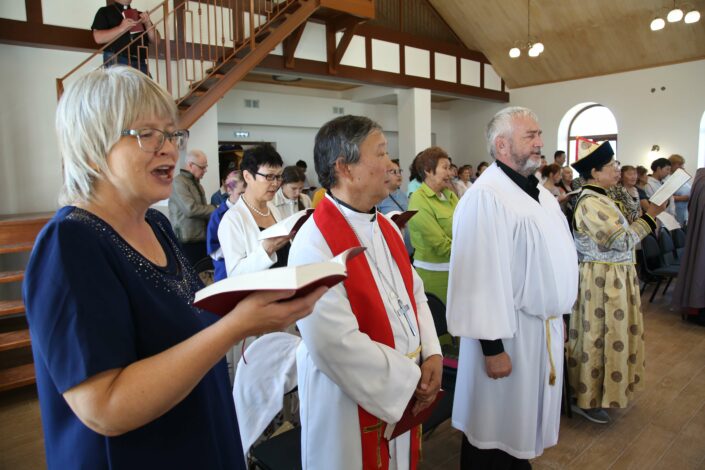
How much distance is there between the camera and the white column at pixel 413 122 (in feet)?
33.7

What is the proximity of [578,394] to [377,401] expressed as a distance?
226cm

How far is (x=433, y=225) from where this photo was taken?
3.51m

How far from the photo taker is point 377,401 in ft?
4.61

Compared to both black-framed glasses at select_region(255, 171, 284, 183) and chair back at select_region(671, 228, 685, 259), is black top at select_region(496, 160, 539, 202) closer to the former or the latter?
black-framed glasses at select_region(255, 171, 284, 183)

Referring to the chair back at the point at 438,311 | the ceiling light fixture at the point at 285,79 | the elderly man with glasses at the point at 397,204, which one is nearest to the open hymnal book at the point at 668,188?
the chair back at the point at 438,311

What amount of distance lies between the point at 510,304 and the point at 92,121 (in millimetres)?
1681

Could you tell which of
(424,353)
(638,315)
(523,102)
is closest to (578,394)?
(638,315)

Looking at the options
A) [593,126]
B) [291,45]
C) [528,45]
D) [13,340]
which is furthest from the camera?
[593,126]

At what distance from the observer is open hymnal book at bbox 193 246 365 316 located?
77cm

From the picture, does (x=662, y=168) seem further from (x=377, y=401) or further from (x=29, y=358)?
(x=29, y=358)

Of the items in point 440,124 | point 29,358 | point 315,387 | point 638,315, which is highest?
point 440,124

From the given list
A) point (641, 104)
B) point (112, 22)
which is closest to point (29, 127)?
point (112, 22)

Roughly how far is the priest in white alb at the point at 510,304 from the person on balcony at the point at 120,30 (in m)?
4.68

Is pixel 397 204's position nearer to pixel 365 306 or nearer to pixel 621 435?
pixel 621 435
